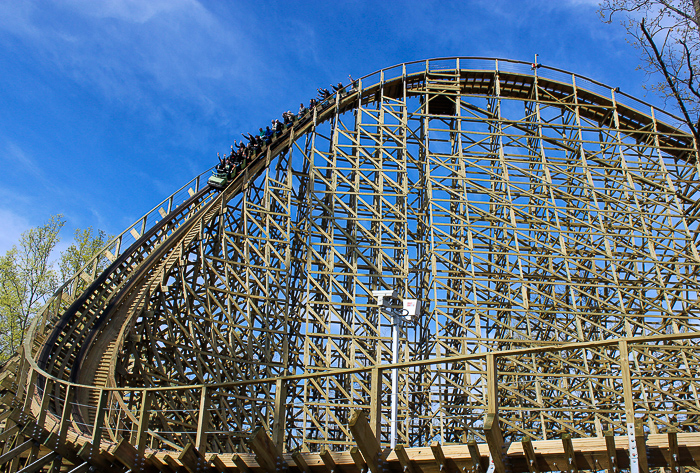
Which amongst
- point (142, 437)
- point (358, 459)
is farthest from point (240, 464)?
point (142, 437)

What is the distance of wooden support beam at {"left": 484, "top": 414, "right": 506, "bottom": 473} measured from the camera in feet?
12.6

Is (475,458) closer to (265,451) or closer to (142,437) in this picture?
(265,451)

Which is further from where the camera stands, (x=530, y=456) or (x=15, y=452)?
(x=15, y=452)

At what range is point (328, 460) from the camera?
4664 mm

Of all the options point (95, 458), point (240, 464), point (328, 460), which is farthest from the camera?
point (95, 458)

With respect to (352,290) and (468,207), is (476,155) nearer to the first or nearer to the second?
(468,207)

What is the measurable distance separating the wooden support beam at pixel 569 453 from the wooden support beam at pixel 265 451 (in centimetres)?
223

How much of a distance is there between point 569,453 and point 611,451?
0.25 m

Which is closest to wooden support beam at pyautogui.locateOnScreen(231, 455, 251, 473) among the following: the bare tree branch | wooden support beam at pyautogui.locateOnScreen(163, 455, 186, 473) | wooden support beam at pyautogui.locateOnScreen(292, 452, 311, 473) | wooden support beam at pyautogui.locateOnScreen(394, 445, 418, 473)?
wooden support beam at pyautogui.locateOnScreen(292, 452, 311, 473)

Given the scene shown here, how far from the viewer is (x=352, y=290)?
14508 mm

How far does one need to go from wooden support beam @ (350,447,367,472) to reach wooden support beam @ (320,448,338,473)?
0.20m

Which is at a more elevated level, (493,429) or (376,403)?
(376,403)

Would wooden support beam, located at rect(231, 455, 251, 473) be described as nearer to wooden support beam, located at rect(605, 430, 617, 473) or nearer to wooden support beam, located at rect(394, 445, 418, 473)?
wooden support beam, located at rect(394, 445, 418, 473)

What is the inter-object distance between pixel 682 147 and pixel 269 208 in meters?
11.6
